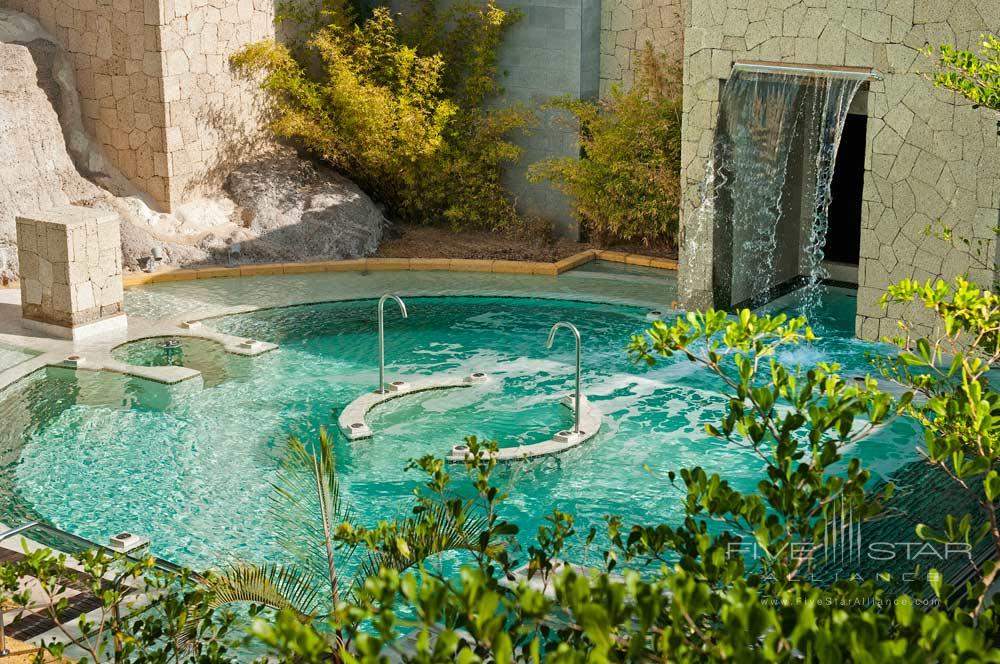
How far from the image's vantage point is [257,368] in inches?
529

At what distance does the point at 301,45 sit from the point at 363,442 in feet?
30.0

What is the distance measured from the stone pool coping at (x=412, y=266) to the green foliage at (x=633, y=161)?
Result: 1.26 ft

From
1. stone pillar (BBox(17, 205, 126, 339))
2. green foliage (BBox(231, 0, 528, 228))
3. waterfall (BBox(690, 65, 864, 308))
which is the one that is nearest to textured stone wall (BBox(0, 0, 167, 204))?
green foliage (BBox(231, 0, 528, 228))

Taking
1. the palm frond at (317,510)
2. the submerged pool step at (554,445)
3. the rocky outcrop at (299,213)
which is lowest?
the submerged pool step at (554,445)

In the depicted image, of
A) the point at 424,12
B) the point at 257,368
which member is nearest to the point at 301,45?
the point at 424,12

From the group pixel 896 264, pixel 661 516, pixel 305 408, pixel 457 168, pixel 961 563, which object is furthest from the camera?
pixel 457 168

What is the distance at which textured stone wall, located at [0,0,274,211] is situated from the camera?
17.0m

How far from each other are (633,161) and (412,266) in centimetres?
322

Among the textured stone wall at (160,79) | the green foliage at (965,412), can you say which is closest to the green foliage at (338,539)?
the green foliage at (965,412)

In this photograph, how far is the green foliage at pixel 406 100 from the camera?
18.0 meters

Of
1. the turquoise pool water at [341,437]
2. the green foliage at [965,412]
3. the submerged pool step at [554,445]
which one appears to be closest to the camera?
the green foliage at [965,412]

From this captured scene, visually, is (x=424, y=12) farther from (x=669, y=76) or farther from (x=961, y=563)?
(x=961, y=563)

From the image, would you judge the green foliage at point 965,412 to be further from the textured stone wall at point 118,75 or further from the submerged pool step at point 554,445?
the textured stone wall at point 118,75

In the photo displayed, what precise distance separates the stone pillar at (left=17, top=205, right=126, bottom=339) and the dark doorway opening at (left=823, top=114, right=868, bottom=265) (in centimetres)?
862
